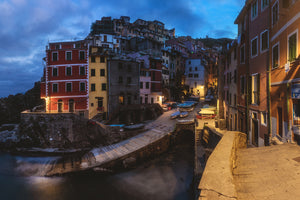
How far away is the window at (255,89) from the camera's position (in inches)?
619

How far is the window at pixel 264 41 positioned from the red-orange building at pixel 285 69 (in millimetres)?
810

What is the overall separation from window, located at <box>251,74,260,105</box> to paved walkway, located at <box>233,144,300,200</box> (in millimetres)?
8661

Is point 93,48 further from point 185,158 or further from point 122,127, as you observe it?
point 185,158

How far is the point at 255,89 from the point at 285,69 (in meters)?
6.02

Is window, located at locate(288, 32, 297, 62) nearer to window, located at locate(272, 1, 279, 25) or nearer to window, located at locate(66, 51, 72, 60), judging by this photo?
window, located at locate(272, 1, 279, 25)

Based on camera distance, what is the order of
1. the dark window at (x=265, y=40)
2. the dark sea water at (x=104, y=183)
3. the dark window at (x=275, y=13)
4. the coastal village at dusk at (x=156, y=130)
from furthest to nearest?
the dark sea water at (x=104, y=183) < the dark window at (x=265, y=40) < the dark window at (x=275, y=13) < the coastal village at dusk at (x=156, y=130)

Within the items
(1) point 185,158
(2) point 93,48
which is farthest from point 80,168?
(2) point 93,48

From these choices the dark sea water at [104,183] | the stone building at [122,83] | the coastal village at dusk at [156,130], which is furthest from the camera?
the stone building at [122,83]

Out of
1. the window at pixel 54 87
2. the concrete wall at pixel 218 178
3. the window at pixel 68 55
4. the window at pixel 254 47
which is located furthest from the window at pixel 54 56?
the concrete wall at pixel 218 178

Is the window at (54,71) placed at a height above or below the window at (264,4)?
below

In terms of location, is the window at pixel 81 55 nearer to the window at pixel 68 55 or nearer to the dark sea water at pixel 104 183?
the window at pixel 68 55

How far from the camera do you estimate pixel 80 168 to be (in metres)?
21.0

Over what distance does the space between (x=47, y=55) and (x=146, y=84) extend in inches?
868

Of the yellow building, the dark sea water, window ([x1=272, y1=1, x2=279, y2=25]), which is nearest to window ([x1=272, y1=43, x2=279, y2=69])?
window ([x1=272, y1=1, x2=279, y2=25])
